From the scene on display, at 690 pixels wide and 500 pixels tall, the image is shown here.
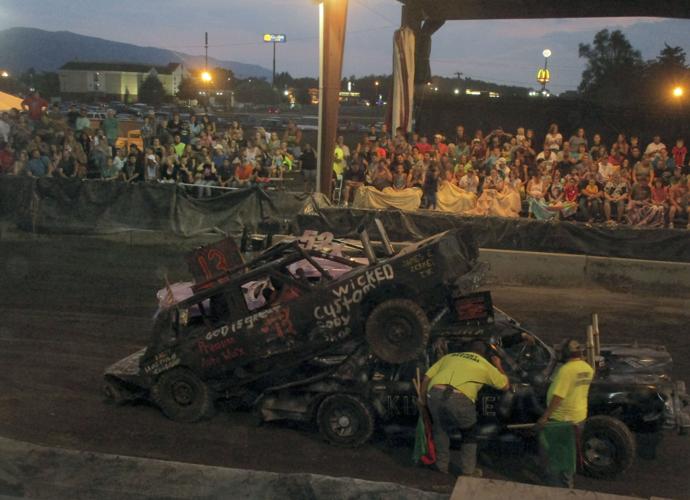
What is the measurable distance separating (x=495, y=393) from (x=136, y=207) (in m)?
13.7

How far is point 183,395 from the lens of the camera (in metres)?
9.02

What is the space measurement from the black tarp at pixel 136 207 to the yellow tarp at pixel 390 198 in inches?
39.6

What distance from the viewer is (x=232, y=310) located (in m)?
8.86

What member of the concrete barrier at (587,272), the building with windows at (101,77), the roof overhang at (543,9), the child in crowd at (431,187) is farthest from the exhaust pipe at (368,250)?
the building with windows at (101,77)

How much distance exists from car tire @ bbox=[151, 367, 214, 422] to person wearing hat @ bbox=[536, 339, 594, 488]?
11.8 feet

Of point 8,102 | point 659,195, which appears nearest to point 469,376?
point 659,195

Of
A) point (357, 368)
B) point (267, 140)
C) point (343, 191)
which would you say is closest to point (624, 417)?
point (357, 368)

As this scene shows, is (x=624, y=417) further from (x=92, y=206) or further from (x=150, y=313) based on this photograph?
(x=92, y=206)

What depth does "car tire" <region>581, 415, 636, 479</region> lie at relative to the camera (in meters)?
7.45

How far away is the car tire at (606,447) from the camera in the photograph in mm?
7453

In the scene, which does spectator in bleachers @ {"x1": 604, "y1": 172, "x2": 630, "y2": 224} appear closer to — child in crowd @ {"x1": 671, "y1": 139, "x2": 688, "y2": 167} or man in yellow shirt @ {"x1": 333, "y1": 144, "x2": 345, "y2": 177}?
child in crowd @ {"x1": 671, "y1": 139, "x2": 688, "y2": 167}

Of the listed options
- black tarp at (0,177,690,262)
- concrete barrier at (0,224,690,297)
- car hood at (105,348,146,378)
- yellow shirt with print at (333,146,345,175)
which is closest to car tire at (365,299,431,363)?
car hood at (105,348,146,378)

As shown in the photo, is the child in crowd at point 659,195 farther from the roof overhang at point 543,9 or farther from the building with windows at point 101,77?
the building with windows at point 101,77

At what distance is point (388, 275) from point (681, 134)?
1989cm
